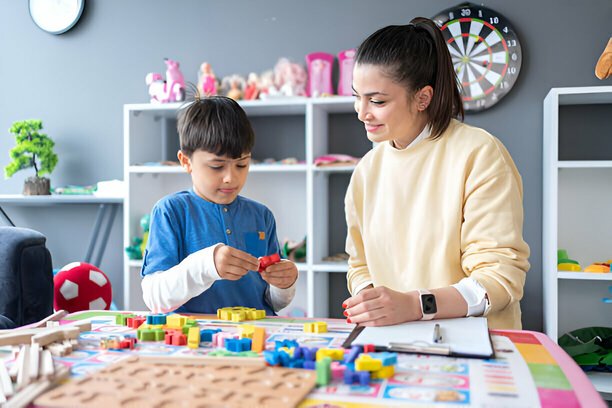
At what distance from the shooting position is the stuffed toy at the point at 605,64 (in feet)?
9.14

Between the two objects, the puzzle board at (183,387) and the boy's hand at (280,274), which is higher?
the boy's hand at (280,274)

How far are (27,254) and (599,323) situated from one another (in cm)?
250

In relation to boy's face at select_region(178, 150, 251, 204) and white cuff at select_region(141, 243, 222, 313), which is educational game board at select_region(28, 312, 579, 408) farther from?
boy's face at select_region(178, 150, 251, 204)

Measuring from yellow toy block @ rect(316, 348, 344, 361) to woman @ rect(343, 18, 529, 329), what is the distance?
0.34 m

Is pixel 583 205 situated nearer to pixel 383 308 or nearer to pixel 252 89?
pixel 252 89

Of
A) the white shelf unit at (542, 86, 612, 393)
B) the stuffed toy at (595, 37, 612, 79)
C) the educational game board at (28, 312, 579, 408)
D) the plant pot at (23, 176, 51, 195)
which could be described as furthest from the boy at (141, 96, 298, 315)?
the plant pot at (23, 176, 51, 195)

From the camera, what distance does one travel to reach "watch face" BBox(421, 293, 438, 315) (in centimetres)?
107

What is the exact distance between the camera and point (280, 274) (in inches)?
53.4

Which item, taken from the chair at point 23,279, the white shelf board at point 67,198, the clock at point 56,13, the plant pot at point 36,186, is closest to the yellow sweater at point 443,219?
the chair at point 23,279

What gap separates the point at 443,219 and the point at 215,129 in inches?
22.7

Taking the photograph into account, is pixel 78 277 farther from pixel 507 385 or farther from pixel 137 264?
pixel 507 385

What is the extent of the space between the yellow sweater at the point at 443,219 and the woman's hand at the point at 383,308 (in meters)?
0.16

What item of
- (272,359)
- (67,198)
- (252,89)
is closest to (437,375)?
(272,359)

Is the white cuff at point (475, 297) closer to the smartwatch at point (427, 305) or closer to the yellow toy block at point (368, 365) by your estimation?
the smartwatch at point (427, 305)
